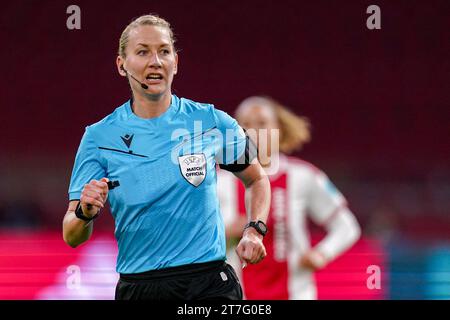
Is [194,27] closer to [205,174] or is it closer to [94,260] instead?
[94,260]

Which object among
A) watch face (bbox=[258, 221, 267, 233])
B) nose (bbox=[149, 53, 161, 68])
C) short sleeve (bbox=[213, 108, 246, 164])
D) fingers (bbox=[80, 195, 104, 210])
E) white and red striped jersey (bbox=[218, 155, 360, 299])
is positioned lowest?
white and red striped jersey (bbox=[218, 155, 360, 299])

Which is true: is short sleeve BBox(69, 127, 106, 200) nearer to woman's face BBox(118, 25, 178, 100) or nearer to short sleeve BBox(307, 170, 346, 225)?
woman's face BBox(118, 25, 178, 100)

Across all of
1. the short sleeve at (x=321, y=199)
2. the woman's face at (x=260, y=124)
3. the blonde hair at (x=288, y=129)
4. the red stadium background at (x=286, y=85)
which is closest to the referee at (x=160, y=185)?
the woman's face at (x=260, y=124)

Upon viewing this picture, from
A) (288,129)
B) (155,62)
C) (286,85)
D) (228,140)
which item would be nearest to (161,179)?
(228,140)

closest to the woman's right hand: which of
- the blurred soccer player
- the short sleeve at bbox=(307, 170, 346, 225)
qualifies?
the blurred soccer player

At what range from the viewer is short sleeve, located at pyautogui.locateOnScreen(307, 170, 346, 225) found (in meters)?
5.79

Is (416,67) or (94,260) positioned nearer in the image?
(94,260)

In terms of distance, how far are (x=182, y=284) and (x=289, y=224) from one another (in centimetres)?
227

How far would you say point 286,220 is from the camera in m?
5.69

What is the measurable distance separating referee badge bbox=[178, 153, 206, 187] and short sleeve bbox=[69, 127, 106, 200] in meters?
0.34

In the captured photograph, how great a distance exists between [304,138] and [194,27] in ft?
22.1

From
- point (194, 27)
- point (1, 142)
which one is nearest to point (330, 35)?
point (194, 27)

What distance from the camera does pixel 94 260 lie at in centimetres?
781

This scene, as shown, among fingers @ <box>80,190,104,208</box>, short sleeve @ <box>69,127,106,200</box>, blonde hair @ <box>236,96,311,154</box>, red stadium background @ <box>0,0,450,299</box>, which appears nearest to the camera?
fingers @ <box>80,190,104,208</box>
